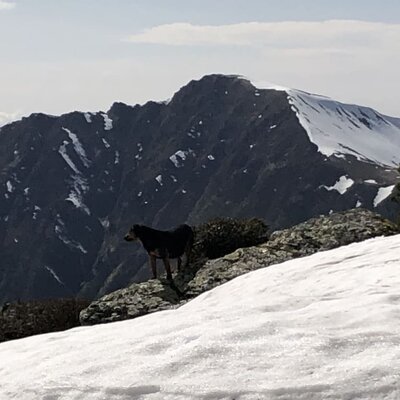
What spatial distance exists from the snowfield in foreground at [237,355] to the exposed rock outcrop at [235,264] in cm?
514

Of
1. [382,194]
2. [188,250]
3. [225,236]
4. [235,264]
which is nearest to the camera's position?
[235,264]

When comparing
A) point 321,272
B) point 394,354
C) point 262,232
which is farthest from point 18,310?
point 394,354

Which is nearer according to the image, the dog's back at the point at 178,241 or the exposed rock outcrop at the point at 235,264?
the exposed rock outcrop at the point at 235,264

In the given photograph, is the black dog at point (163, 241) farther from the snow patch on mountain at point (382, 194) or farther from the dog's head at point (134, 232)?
the snow patch on mountain at point (382, 194)

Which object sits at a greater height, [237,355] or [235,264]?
[237,355]

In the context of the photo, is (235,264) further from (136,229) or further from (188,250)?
(136,229)

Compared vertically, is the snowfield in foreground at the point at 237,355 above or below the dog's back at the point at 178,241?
above

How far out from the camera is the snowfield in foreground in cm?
600

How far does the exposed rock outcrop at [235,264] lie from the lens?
14977 mm

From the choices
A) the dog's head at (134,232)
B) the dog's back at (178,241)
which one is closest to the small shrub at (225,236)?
the dog's back at (178,241)

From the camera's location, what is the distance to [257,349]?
681 centimetres

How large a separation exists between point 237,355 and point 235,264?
9.33 meters

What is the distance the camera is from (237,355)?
6.72 meters

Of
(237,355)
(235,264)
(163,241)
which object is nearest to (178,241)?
(163,241)
